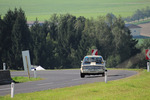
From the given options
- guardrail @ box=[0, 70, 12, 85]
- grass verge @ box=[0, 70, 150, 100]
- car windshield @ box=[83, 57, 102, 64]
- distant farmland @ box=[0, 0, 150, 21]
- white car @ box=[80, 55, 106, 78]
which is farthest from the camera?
distant farmland @ box=[0, 0, 150, 21]

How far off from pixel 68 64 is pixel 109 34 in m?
15.3

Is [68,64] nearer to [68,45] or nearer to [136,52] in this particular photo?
[68,45]

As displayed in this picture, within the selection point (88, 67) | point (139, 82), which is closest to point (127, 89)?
point (139, 82)

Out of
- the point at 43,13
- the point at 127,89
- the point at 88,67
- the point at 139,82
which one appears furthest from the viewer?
the point at 43,13

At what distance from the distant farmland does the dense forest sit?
1978 inches

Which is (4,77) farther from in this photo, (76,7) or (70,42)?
(76,7)

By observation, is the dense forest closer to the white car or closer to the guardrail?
the white car

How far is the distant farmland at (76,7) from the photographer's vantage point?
6998 inches

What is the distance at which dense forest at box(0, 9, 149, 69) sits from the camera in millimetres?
90500

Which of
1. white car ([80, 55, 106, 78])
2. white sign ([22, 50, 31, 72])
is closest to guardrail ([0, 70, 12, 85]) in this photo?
white sign ([22, 50, 31, 72])

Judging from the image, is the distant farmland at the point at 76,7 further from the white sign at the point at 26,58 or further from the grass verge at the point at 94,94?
the grass verge at the point at 94,94

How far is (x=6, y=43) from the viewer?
8912 centimetres

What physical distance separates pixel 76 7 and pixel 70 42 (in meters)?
79.1

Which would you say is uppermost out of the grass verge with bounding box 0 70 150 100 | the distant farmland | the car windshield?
the distant farmland
